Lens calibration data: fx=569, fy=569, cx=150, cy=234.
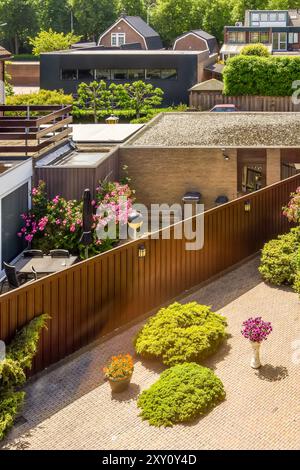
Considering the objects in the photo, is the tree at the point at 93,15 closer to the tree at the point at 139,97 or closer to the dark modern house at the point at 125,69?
the dark modern house at the point at 125,69

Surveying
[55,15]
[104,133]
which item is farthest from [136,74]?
[55,15]

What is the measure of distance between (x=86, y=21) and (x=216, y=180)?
245ft

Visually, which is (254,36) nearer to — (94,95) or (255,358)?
(94,95)

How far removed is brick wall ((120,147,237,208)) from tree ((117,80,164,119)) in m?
20.8

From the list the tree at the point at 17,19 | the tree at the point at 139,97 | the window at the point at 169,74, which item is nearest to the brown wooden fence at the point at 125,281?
the tree at the point at 139,97

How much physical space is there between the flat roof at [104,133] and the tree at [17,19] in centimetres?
6286

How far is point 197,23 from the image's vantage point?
3209 inches

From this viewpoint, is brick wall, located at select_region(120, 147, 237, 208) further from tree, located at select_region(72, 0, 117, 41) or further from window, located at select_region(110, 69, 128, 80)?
tree, located at select_region(72, 0, 117, 41)

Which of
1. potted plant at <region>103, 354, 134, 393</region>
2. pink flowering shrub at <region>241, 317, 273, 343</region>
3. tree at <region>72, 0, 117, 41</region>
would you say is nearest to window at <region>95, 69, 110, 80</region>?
pink flowering shrub at <region>241, 317, 273, 343</region>

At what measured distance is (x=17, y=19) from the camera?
277 feet

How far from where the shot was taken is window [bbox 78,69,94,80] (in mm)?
44656
